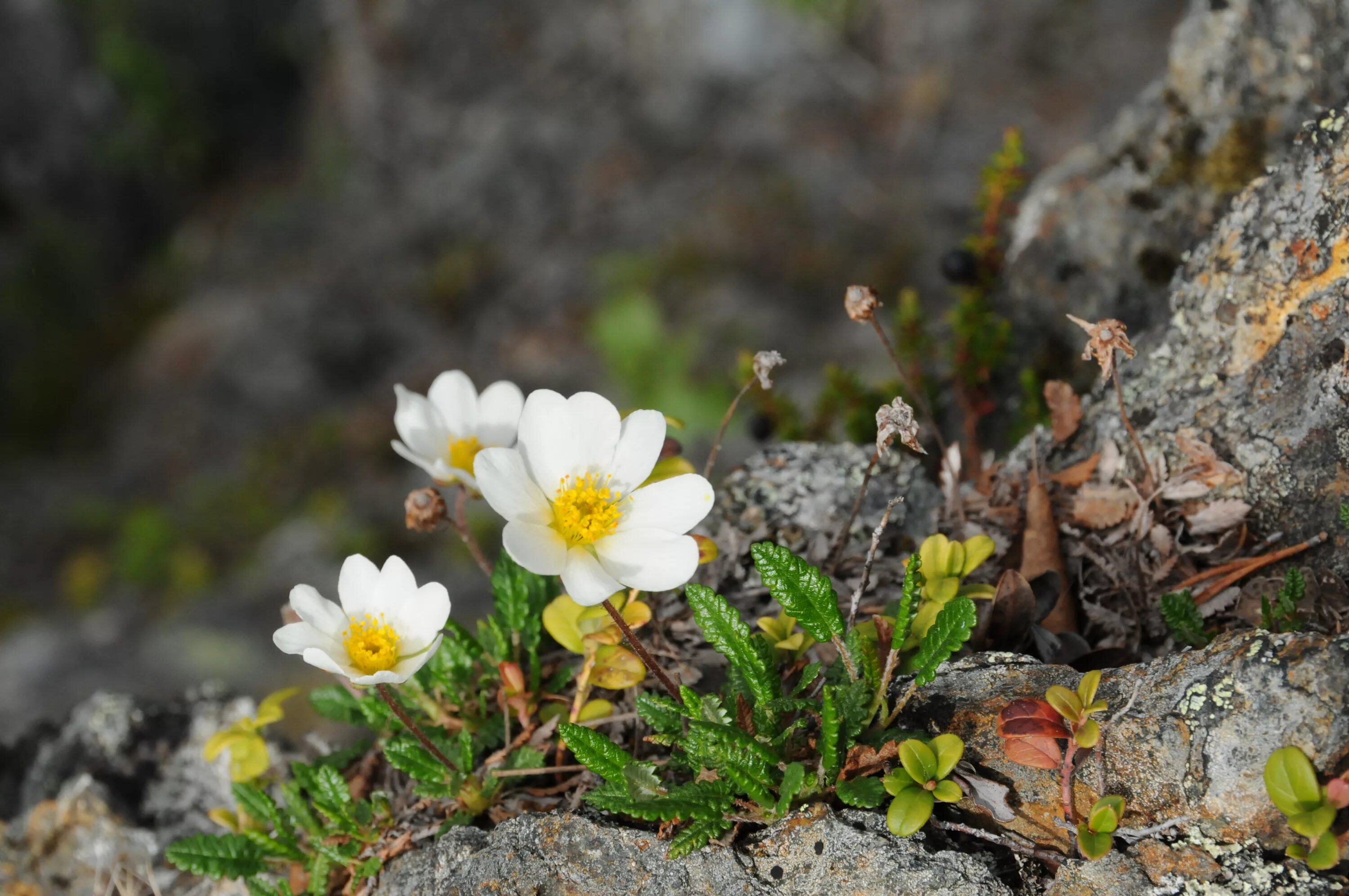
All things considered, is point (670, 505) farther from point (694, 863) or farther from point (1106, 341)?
point (1106, 341)

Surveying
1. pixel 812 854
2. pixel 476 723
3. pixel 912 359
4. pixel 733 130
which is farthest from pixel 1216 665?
pixel 733 130

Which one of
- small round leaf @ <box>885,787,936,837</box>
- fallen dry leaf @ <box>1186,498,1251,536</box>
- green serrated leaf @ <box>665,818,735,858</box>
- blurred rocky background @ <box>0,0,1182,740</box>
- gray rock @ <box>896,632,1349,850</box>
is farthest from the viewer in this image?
blurred rocky background @ <box>0,0,1182,740</box>

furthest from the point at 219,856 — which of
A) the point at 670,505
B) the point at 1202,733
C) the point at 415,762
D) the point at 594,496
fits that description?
the point at 1202,733

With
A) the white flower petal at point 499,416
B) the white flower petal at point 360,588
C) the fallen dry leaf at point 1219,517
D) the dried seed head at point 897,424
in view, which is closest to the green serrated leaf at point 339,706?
the white flower petal at point 360,588

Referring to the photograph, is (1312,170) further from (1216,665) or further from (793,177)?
(793,177)

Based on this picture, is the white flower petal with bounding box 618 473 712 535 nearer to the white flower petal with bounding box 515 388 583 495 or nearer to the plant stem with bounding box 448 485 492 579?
the white flower petal with bounding box 515 388 583 495

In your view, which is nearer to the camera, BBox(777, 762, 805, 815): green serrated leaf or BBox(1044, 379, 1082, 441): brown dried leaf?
BBox(777, 762, 805, 815): green serrated leaf

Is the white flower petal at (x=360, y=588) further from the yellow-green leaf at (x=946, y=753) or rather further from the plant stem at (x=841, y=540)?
the yellow-green leaf at (x=946, y=753)

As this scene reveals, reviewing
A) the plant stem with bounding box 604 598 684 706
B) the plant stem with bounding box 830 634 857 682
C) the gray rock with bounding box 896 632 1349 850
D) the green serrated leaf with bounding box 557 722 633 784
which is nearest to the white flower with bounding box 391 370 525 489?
the plant stem with bounding box 604 598 684 706
